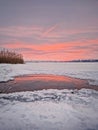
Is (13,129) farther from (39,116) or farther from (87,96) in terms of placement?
(87,96)

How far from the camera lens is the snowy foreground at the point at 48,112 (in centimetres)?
263

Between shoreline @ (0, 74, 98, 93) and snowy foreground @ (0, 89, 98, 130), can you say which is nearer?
snowy foreground @ (0, 89, 98, 130)

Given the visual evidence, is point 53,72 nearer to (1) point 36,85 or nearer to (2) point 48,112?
(1) point 36,85

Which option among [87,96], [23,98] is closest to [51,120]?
[23,98]

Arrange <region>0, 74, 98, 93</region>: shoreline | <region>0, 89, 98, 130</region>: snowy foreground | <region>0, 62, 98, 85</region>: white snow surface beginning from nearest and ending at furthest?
1. <region>0, 89, 98, 130</region>: snowy foreground
2. <region>0, 74, 98, 93</region>: shoreline
3. <region>0, 62, 98, 85</region>: white snow surface

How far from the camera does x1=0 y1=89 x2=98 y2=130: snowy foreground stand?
2.63 meters

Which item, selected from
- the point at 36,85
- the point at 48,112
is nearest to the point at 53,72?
the point at 36,85


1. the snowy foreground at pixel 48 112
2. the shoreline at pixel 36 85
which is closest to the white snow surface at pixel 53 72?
the shoreline at pixel 36 85

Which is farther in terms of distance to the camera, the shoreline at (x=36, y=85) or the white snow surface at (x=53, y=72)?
the white snow surface at (x=53, y=72)

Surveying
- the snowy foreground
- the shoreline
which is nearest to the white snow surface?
the shoreline

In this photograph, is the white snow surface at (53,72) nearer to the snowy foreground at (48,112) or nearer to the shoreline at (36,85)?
the shoreline at (36,85)

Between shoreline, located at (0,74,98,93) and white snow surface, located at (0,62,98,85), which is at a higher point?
white snow surface, located at (0,62,98,85)

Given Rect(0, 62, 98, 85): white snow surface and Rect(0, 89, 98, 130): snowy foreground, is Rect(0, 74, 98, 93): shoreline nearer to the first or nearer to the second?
Rect(0, 62, 98, 85): white snow surface

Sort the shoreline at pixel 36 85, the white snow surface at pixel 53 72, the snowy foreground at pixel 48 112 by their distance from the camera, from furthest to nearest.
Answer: the white snow surface at pixel 53 72, the shoreline at pixel 36 85, the snowy foreground at pixel 48 112
